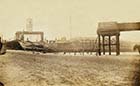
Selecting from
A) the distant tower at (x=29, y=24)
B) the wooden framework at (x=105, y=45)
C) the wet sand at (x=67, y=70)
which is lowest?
the wet sand at (x=67, y=70)

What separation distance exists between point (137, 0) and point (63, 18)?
2.20 ft

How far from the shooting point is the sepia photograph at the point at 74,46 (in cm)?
252

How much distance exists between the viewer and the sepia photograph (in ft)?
8.27

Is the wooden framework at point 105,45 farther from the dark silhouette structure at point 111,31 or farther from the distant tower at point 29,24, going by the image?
the distant tower at point 29,24

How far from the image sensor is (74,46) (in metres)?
2.56

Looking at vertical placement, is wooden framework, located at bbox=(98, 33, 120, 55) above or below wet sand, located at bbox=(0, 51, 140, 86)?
above

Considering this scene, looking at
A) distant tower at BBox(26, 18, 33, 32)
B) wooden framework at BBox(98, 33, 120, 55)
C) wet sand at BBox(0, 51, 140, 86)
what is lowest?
wet sand at BBox(0, 51, 140, 86)

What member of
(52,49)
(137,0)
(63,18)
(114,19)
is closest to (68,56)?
(52,49)

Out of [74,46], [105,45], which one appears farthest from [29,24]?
[105,45]

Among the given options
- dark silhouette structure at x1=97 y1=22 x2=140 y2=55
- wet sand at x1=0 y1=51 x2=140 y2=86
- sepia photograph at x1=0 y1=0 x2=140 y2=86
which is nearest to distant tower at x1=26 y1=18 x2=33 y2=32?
sepia photograph at x1=0 y1=0 x2=140 y2=86

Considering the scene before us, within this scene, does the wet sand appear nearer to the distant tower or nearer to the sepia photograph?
the sepia photograph

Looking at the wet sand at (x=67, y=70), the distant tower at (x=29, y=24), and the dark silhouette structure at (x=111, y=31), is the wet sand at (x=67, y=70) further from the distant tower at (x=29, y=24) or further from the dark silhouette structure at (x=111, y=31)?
the distant tower at (x=29, y=24)

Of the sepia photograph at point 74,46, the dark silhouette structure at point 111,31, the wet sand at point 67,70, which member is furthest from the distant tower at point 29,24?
the dark silhouette structure at point 111,31

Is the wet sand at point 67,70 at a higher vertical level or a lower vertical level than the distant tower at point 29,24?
lower
